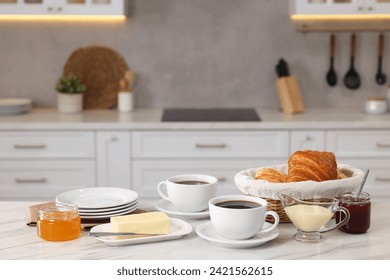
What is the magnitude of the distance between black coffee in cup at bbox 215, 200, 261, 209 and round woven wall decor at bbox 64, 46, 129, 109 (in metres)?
2.71

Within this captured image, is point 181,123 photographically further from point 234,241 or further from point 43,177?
point 234,241

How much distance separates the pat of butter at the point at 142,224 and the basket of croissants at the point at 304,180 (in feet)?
0.90

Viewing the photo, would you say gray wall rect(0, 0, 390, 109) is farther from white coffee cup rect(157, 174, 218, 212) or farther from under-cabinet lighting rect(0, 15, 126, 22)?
white coffee cup rect(157, 174, 218, 212)

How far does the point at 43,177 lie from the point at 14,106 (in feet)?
1.72

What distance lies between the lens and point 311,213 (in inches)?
61.3

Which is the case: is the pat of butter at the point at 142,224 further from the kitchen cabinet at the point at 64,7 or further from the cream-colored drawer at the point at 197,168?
the kitchen cabinet at the point at 64,7

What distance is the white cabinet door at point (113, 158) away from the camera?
3623 millimetres

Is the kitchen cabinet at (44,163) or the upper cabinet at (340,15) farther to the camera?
the upper cabinet at (340,15)

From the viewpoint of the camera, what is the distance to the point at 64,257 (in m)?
1.49

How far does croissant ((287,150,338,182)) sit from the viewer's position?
1.72 m

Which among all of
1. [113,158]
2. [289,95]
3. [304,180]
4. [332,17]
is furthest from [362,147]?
[304,180]

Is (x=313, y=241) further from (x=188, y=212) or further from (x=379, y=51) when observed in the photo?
(x=379, y=51)

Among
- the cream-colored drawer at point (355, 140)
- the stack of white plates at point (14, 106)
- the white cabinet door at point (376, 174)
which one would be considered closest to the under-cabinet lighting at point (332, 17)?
the cream-colored drawer at point (355, 140)
